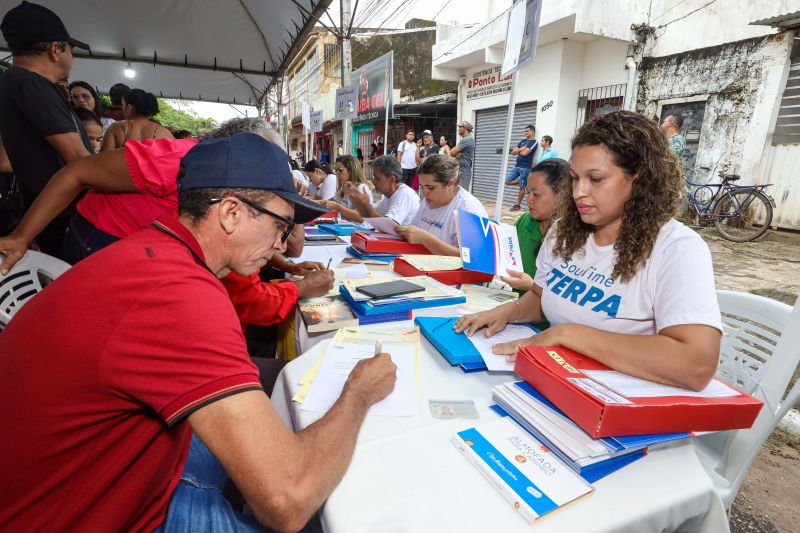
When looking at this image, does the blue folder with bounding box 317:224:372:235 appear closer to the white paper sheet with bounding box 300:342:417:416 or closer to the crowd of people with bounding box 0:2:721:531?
the crowd of people with bounding box 0:2:721:531

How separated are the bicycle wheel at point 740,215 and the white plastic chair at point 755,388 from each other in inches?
267

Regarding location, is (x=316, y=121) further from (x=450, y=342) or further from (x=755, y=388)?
(x=755, y=388)

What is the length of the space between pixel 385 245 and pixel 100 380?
6.79ft

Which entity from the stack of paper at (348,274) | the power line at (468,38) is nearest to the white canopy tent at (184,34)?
the stack of paper at (348,274)

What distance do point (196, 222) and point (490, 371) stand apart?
95cm

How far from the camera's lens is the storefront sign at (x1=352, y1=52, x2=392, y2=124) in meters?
6.13

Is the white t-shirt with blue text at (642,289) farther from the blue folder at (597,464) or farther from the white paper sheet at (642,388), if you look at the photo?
the blue folder at (597,464)

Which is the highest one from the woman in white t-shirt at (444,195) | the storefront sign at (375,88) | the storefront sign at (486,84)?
the storefront sign at (486,84)

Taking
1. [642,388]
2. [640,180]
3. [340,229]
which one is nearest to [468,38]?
[340,229]

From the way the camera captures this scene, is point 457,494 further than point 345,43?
No

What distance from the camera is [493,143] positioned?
11.6m

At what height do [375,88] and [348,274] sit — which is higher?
[375,88]

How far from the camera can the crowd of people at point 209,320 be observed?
731 millimetres

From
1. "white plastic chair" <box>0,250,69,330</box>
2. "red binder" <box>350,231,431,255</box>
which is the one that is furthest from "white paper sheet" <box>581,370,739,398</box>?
"white plastic chair" <box>0,250,69,330</box>
